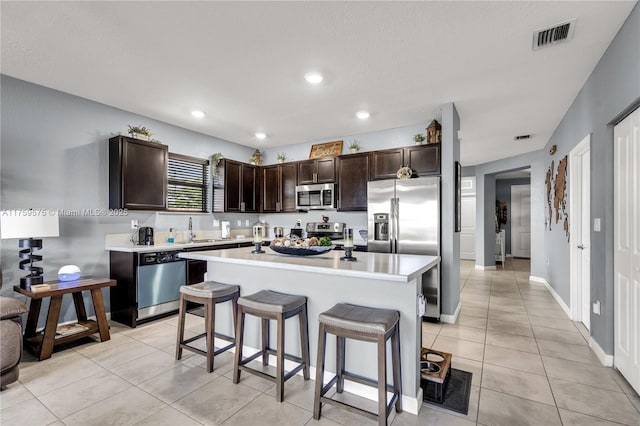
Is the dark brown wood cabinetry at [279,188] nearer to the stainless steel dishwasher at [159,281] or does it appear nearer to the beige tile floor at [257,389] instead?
the stainless steel dishwasher at [159,281]

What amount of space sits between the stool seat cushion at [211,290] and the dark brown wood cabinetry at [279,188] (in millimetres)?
2908

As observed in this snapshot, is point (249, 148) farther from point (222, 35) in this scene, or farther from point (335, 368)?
point (335, 368)

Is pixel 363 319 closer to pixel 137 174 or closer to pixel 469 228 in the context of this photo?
pixel 137 174

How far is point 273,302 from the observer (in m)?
2.17

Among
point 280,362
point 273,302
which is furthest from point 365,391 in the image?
point 273,302

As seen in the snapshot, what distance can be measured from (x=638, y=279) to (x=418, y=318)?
1575 mm

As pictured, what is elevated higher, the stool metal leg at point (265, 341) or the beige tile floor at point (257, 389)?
the stool metal leg at point (265, 341)

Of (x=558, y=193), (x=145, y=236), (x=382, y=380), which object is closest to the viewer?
(x=382, y=380)

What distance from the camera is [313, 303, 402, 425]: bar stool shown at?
67.4 inches

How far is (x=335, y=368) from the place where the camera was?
2.24 m

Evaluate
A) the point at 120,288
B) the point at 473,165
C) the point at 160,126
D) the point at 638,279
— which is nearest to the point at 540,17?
the point at 638,279

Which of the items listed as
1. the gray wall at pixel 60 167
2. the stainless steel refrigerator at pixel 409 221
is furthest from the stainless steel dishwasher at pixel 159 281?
the stainless steel refrigerator at pixel 409 221

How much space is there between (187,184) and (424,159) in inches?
140

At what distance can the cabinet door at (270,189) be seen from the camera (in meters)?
5.65
